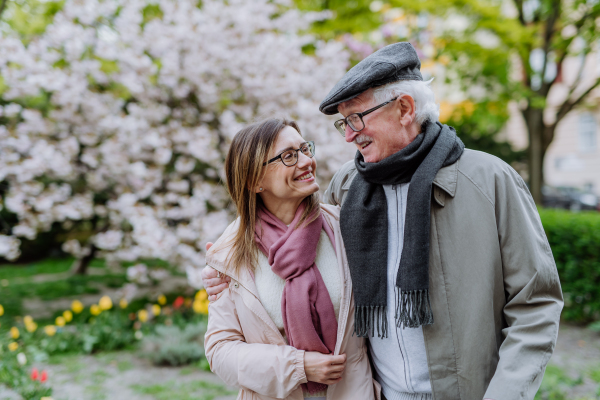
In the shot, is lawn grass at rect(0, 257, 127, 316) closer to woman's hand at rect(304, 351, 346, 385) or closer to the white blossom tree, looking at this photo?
the white blossom tree

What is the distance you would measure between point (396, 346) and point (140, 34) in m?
5.68

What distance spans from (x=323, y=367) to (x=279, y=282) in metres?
0.40

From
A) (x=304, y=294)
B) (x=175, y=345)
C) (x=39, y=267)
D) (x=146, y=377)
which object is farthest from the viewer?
(x=39, y=267)

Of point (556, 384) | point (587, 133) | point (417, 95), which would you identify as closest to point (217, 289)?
point (417, 95)

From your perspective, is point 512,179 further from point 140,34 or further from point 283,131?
point 140,34

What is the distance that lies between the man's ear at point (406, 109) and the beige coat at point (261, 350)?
63 centimetres

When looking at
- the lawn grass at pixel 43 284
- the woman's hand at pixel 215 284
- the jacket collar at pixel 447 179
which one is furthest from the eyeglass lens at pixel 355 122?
the lawn grass at pixel 43 284

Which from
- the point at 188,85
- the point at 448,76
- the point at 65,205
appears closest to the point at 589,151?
the point at 448,76

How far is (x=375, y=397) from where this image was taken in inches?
73.1

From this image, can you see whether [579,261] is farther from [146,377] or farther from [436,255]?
[146,377]

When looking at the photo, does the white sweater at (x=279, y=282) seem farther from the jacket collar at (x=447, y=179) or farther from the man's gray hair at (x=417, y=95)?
the man's gray hair at (x=417, y=95)

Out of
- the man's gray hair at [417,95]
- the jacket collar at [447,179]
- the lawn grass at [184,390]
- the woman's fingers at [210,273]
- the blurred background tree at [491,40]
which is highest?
the blurred background tree at [491,40]

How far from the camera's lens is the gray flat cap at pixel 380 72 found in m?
1.67

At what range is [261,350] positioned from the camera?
176cm
